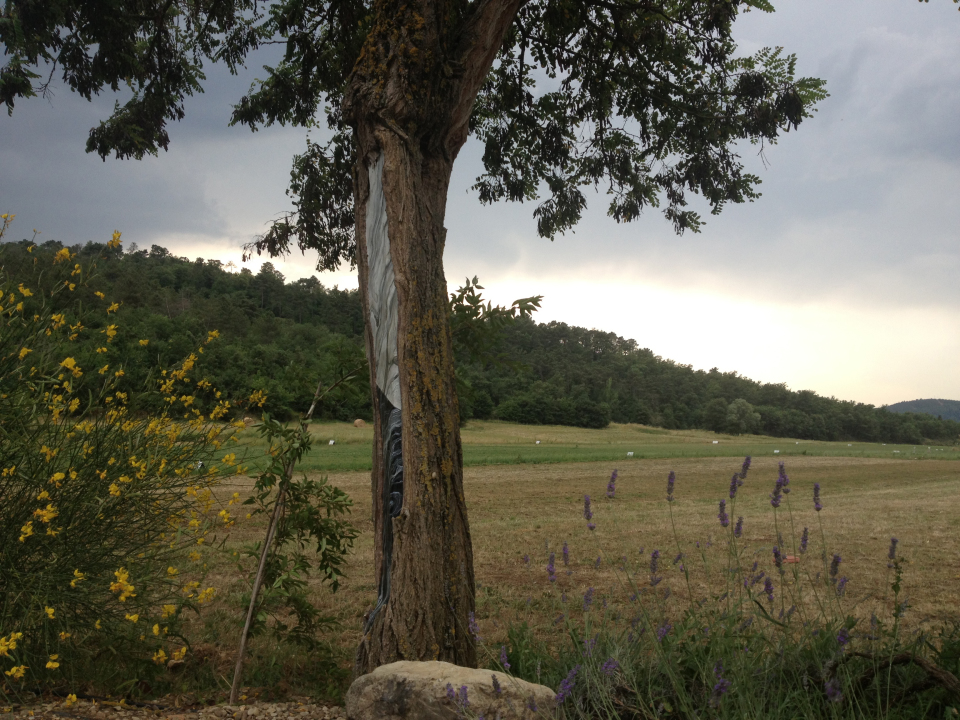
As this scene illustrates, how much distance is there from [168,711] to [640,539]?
6.59 meters

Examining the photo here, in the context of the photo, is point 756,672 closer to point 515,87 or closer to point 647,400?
point 515,87

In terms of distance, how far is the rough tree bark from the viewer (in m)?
3.78

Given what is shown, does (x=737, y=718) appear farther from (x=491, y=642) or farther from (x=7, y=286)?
(x=7, y=286)

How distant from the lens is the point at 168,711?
3.62 meters

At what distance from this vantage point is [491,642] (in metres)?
4.72

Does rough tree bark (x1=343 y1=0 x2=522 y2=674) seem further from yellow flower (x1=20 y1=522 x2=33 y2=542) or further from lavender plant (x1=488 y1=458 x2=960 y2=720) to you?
yellow flower (x1=20 y1=522 x2=33 y2=542)

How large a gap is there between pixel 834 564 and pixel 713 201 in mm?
6312

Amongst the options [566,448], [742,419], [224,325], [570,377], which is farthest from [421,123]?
[742,419]

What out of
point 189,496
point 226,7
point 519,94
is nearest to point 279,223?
point 226,7

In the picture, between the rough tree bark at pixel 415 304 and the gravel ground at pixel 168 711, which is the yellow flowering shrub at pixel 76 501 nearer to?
the gravel ground at pixel 168 711

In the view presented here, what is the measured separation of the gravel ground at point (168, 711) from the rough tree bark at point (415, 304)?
37cm

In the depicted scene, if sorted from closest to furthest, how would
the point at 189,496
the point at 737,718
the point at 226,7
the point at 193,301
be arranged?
the point at 737,718 < the point at 189,496 < the point at 226,7 < the point at 193,301

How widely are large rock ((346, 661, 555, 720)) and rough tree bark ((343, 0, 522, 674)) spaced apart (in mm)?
569

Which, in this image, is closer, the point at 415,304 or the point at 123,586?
the point at 123,586
